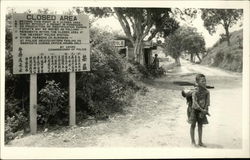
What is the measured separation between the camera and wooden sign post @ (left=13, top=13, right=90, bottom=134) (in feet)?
17.0

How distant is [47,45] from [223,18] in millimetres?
3677

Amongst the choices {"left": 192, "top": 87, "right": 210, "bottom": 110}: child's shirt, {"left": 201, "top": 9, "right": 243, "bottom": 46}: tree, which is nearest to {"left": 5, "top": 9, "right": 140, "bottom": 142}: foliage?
{"left": 192, "top": 87, "right": 210, "bottom": 110}: child's shirt

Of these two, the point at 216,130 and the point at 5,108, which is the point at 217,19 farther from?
the point at 5,108

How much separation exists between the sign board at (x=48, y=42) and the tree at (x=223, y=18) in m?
2.62

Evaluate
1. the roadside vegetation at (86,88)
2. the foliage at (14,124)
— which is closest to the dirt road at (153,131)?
the foliage at (14,124)

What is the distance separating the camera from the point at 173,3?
5.29m

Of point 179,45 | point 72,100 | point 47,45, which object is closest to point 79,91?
point 72,100

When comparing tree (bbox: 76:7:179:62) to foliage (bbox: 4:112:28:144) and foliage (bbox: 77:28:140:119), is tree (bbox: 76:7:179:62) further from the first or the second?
foliage (bbox: 4:112:28:144)

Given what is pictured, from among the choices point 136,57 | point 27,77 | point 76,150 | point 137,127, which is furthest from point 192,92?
point 136,57

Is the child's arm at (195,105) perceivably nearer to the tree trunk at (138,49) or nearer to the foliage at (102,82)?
the foliage at (102,82)

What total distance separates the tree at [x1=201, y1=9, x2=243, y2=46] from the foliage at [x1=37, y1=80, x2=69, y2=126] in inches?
132

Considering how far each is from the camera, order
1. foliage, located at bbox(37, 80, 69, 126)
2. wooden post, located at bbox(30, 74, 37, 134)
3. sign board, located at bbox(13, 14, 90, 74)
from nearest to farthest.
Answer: sign board, located at bbox(13, 14, 90, 74), wooden post, located at bbox(30, 74, 37, 134), foliage, located at bbox(37, 80, 69, 126)

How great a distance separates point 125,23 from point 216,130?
5.37 m

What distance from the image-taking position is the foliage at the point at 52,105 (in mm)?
5723
